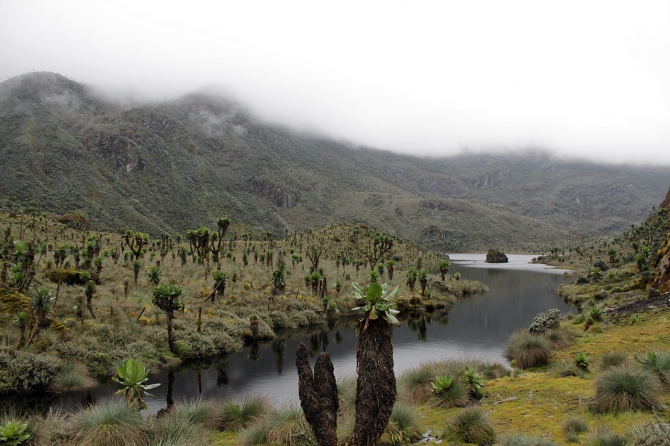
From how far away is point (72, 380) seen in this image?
21.5 metres

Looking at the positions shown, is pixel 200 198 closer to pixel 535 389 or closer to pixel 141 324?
pixel 141 324

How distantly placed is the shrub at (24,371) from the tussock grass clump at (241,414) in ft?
42.6

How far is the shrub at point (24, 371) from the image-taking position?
65.9ft

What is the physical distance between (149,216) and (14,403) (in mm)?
132265

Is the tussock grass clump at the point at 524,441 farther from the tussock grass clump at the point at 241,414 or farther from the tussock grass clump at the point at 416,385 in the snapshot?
the tussock grass clump at the point at 241,414

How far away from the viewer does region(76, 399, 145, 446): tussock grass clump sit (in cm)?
1076

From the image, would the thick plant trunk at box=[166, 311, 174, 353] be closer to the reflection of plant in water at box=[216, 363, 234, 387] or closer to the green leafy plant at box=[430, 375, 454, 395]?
the reflection of plant in water at box=[216, 363, 234, 387]

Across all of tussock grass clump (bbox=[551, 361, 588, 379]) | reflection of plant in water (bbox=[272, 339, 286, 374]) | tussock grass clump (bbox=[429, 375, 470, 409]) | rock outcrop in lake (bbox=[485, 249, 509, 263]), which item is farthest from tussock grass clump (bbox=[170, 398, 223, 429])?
rock outcrop in lake (bbox=[485, 249, 509, 263])

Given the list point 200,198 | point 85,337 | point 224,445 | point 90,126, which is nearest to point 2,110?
point 90,126

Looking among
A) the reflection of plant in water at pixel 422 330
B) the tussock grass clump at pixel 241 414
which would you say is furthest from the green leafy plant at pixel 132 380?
the reflection of plant in water at pixel 422 330

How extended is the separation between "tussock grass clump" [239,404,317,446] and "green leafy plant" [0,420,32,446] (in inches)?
219

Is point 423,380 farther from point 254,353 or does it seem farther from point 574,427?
point 254,353

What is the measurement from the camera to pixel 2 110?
534ft

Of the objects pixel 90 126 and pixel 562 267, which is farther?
pixel 90 126
